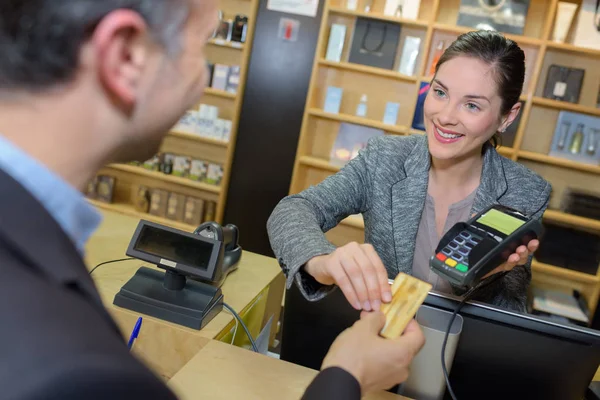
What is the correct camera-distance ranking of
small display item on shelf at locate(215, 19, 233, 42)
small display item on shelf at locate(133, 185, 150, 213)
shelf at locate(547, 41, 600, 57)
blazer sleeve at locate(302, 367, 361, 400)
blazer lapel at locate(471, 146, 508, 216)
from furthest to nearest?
small display item on shelf at locate(133, 185, 150, 213), small display item on shelf at locate(215, 19, 233, 42), shelf at locate(547, 41, 600, 57), blazer lapel at locate(471, 146, 508, 216), blazer sleeve at locate(302, 367, 361, 400)

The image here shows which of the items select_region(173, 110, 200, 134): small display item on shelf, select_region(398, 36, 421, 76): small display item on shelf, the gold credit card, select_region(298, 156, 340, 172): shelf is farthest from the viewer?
select_region(173, 110, 200, 134): small display item on shelf

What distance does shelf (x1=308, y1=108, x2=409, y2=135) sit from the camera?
3633mm

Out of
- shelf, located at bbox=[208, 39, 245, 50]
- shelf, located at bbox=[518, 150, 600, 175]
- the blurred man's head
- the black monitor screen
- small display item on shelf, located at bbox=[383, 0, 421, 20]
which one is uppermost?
small display item on shelf, located at bbox=[383, 0, 421, 20]

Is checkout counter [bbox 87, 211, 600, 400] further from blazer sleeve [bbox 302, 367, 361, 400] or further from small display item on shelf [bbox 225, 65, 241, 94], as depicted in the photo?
small display item on shelf [bbox 225, 65, 241, 94]

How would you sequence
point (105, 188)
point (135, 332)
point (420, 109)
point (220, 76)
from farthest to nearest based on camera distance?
point (105, 188) < point (220, 76) < point (420, 109) < point (135, 332)

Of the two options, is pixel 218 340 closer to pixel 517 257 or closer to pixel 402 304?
pixel 402 304

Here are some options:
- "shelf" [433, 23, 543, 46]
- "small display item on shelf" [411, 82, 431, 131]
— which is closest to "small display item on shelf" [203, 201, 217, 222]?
"small display item on shelf" [411, 82, 431, 131]

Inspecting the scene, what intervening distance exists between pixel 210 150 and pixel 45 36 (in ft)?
12.6

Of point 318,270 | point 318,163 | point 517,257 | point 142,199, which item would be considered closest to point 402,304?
point 318,270

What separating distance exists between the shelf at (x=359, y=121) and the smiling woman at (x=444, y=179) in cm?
200

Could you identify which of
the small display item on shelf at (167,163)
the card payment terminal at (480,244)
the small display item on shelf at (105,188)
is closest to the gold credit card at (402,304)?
the card payment terminal at (480,244)

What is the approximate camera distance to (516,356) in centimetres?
94

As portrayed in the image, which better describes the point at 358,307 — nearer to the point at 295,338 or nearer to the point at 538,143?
the point at 295,338

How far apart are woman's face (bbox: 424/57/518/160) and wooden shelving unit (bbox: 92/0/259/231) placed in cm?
268
